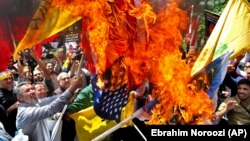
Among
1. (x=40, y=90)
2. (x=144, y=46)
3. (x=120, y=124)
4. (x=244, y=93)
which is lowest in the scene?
(x=120, y=124)

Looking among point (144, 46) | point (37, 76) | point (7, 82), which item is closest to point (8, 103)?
point (7, 82)

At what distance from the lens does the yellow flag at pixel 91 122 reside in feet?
19.7

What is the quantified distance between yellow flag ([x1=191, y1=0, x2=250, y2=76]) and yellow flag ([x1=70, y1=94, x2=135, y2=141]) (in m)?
0.77

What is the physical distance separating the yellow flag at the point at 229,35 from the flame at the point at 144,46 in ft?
0.73

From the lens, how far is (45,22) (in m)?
6.02

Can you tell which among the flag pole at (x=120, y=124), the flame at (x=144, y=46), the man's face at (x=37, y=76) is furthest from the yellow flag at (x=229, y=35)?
the man's face at (x=37, y=76)

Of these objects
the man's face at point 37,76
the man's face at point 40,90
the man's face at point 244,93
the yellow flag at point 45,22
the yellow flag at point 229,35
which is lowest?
the man's face at point 244,93

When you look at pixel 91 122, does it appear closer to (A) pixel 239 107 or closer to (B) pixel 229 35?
(A) pixel 239 107

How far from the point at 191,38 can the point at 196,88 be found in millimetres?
524

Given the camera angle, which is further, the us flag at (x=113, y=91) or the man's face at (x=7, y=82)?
the man's face at (x=7, y=82)

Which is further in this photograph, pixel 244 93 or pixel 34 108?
pixel 244 93

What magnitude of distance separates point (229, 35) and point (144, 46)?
0.89m

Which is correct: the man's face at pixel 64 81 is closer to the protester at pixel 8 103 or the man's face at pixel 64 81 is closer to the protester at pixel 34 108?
the protester at pixel 34 108

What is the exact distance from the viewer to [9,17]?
6.00 meters
